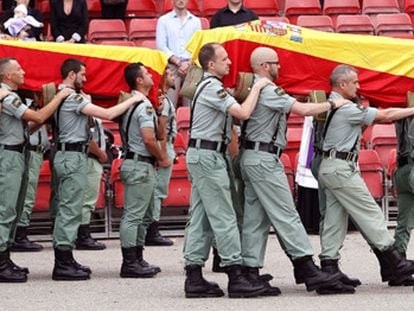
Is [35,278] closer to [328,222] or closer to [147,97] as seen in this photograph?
[147,97]

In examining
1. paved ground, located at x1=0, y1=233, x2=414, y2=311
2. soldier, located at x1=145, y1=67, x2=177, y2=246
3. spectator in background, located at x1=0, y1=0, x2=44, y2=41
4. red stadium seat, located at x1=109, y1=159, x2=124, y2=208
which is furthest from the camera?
spectator in background, located at x1=0, y1=0, x2=44, y2=41

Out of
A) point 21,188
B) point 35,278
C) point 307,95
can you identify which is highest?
point 307,95

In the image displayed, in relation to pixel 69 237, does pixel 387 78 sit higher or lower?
higher

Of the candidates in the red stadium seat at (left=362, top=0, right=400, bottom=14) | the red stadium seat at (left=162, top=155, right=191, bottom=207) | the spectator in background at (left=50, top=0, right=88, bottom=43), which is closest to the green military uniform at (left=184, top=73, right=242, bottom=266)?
the red stadium seat at (left=162, top=155, right=191, bottom=207)

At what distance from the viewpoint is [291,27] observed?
12.2 meters

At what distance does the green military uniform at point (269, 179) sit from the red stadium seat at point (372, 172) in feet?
12.9

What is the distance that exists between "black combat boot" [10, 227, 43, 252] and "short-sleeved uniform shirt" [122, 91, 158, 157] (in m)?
2.11

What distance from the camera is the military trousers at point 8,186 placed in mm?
11922

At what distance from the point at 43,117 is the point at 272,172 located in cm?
214

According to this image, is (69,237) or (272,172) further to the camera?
(69,237)

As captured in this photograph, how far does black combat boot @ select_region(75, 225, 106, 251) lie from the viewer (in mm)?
14281

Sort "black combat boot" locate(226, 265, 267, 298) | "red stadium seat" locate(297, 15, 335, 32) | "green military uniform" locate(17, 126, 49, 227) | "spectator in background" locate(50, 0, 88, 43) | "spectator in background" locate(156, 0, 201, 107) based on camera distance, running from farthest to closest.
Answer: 1. "red stadium seat" locate(297, 15, 335, 32)
2. "spectator in background" locate(50, 0, 88, 43)
3. "spectator in background" locate(156, 0, 201, 107)
4. "green military uniform" locate(17, 126, 49, 227)
5. "black combat boot" locate(226, 265, 267, 298)

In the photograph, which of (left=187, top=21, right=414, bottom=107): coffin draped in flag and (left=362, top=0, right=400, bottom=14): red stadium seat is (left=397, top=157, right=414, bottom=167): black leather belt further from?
(left=362, top=0, right=400, bottom=14): red stadium seat

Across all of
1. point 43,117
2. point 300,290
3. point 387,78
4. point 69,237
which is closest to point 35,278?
point 69,237
